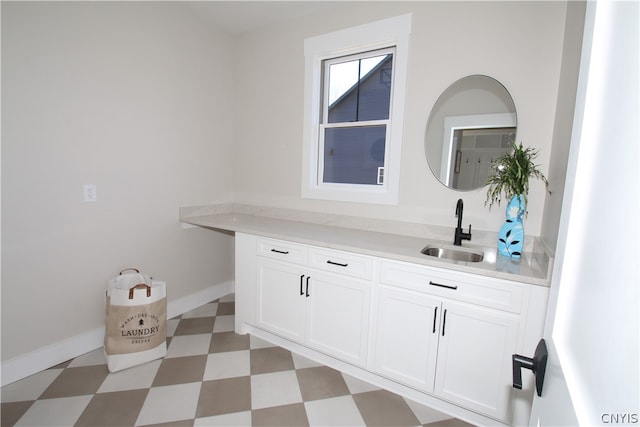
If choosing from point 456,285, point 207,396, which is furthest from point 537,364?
point 207,396

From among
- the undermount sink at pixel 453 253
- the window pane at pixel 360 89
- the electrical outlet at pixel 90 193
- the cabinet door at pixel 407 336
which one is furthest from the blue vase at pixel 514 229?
the electrical outlet at pixel 90 193

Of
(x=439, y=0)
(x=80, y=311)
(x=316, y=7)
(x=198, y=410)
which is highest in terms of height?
(x=316, y=7)

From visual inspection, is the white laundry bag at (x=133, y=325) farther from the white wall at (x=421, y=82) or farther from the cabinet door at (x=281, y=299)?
the white wall at (x=421, y=82)

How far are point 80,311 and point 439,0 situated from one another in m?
3.29

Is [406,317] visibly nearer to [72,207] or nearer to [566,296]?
Result: [566,296]

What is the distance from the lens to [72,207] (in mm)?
2014

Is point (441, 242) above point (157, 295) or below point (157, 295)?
above

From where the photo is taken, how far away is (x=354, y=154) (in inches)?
105

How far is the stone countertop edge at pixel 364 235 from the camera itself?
5.06 ft

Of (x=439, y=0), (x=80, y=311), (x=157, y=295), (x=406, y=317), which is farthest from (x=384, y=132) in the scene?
(x=80, y=311)

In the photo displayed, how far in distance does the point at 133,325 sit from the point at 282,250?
41.9 inches

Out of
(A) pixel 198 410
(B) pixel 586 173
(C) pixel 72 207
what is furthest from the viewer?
(C) pixel 72 207

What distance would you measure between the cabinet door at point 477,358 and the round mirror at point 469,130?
3.01 ft

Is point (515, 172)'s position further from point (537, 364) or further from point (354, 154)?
point (537, 364)
